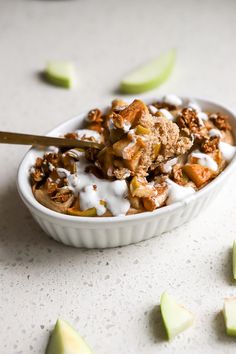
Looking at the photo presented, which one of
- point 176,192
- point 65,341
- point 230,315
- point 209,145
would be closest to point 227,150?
point 209,145

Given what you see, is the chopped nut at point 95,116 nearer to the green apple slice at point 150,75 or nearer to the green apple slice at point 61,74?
the green apple slice at point 150,75

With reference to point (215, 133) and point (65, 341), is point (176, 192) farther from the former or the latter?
point (65, 341)

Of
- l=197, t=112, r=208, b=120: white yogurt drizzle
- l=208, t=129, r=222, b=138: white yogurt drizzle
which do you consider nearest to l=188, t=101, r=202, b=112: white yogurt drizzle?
l=197, t=112, r=208, b=120: white yogurt drizzle

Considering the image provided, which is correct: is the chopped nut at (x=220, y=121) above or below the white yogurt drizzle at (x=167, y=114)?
above

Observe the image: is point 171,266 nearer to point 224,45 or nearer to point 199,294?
point 199,294

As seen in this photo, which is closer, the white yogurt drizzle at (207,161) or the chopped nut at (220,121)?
the white yogurt drizzle at (207,161)

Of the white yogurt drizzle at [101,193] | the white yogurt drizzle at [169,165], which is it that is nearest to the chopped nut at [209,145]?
the white yogurt drizzle at [169,165]
